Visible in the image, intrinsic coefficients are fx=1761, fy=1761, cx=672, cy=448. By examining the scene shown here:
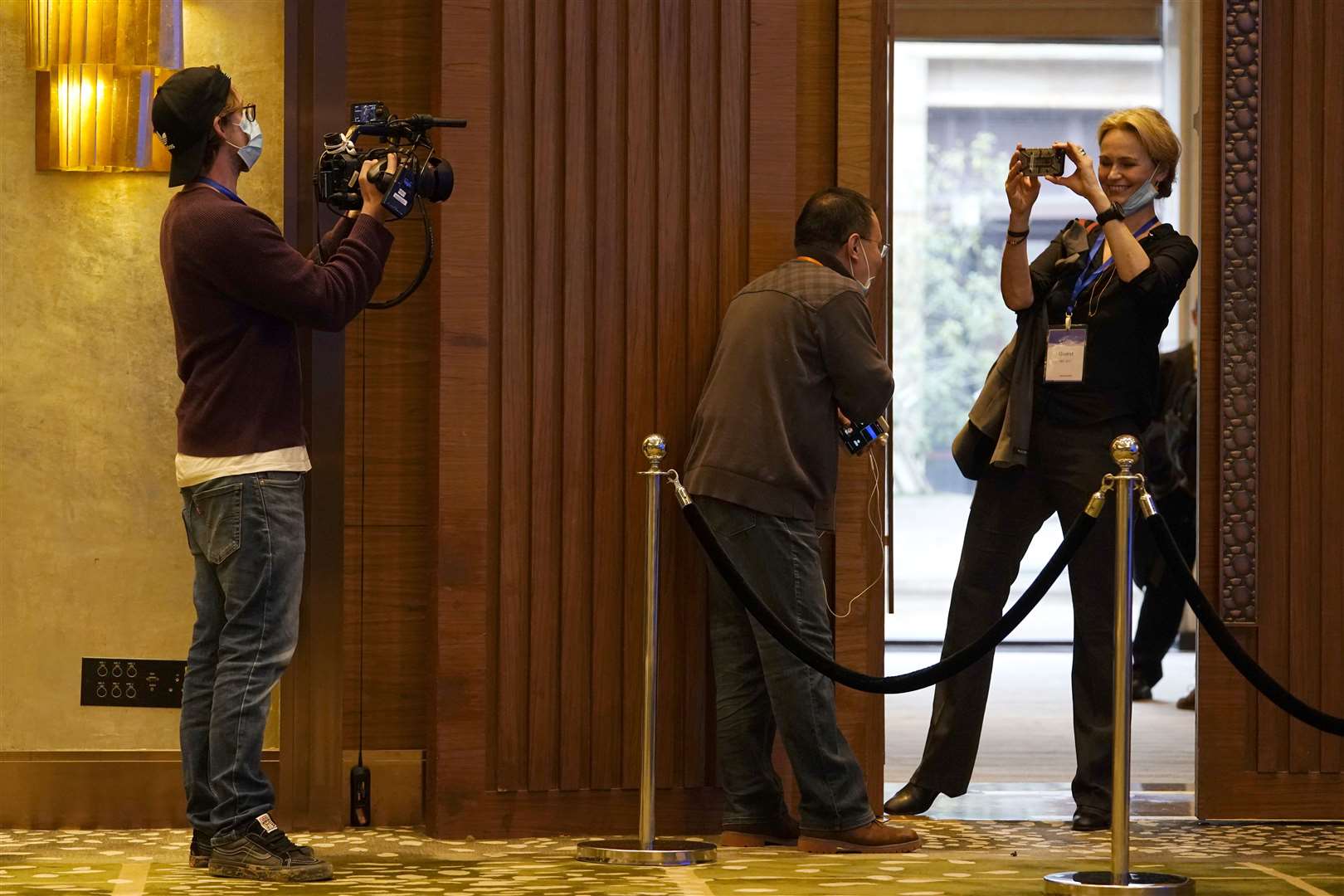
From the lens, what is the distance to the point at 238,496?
335 cm

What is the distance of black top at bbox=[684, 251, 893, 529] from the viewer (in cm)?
367

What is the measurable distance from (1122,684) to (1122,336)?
1.07m

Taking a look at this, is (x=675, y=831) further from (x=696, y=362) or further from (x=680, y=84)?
(x=680, y=84)

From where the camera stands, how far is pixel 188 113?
11.0 ft

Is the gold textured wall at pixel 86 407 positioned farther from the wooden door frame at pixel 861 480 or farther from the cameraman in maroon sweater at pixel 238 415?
the wooden door frame at pixel 861 480

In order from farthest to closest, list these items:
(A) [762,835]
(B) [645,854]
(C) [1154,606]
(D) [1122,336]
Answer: (C) [1154,606], (D) [1122,336], (A) [762,835], (B) [645,854]

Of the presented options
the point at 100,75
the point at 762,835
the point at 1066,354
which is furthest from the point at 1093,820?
the point at 100,75

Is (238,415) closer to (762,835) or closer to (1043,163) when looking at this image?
(762,835)

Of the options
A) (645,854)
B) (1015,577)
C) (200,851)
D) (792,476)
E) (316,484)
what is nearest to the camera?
(200,851)

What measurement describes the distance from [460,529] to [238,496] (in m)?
0.61

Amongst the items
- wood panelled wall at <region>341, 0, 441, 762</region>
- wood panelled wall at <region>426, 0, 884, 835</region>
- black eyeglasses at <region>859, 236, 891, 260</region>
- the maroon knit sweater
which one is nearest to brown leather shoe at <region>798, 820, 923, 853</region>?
wood panelled wall at <region>426, 0, 884, 835</region>

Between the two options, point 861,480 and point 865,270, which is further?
point 861,480

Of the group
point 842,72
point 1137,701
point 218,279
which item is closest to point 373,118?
point 218,279

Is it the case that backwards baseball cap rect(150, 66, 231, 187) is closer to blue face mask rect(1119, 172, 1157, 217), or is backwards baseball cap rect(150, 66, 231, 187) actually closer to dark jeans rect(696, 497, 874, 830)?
dark jeans rect(696, 497, 874, 830)
